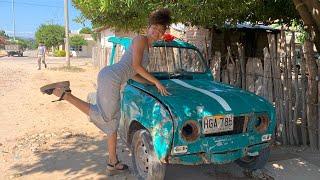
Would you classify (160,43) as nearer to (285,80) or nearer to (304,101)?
(285,80)

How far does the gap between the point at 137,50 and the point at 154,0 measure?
6.18 feet

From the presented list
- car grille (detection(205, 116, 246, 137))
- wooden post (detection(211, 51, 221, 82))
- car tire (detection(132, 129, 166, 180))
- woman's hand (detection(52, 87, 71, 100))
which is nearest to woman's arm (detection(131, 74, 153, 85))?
car tire (detection(132, 129, 166, 180))

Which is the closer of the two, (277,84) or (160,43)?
(160,43)

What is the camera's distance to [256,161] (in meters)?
5.41

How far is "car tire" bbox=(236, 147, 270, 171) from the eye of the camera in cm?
535

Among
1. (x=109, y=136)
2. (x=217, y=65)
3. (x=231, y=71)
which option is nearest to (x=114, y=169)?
(x=109, y=136)

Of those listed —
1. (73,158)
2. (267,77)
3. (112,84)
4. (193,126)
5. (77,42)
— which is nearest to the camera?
(193,126)

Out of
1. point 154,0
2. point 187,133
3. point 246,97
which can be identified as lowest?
point 187,133

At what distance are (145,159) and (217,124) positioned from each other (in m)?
0.99

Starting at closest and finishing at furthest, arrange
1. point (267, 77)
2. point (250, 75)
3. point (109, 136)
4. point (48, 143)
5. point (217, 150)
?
point (217, 150) → point (109, 136) → point (267, 77) → point (48, 143) → point (250, 75)

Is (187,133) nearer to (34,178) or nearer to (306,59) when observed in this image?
(34,178)

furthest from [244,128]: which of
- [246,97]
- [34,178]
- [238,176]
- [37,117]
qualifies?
[37,117]

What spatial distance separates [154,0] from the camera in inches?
267

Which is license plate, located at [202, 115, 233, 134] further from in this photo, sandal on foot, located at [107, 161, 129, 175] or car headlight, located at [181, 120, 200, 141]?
sandal on foot, located at [107, 161, 129, 175]
